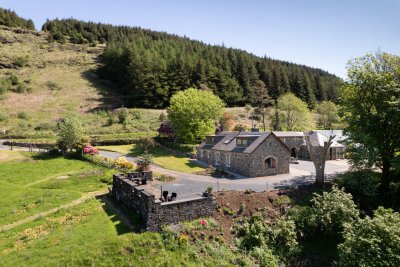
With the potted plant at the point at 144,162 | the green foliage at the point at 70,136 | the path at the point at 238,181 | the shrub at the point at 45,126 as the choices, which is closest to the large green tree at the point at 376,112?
the path at the point at 238,181

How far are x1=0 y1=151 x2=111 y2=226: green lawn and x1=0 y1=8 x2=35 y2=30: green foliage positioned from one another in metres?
139

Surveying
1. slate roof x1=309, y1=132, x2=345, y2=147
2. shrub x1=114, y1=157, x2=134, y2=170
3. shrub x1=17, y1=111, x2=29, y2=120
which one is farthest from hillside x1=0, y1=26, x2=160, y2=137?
slate roof x1=309, y1=132, x2=345, y2=147

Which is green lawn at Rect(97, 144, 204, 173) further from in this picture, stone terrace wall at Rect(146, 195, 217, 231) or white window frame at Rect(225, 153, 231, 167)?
stone terrace wall at Rect(146, 195, 217, 231)

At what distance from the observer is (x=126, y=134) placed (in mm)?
63875

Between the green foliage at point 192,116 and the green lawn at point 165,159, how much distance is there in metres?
5.44

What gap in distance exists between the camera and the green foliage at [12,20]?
149887mm

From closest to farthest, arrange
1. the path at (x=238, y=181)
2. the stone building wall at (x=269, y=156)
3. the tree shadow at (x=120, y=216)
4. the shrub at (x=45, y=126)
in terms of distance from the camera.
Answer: the tree shadow at (x=120, y=216) < the path at (x=238, y=181) < the stone building wall at (x=269, y=156) < the shrub at (x=45, y=126)

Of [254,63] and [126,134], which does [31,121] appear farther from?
[254,63]

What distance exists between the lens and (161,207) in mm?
22625

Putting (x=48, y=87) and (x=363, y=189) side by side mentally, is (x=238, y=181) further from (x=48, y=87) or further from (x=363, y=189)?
(x=48, y=87)

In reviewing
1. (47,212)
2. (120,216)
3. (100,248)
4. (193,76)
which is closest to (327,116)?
(193,76)

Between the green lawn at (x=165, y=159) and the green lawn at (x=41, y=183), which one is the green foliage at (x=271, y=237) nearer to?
the green lawn at (x=41, y=183)

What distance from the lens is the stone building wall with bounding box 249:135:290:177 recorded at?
39.6 metres

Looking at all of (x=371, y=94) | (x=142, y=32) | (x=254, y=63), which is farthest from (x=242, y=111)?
(x=142, y=32)
